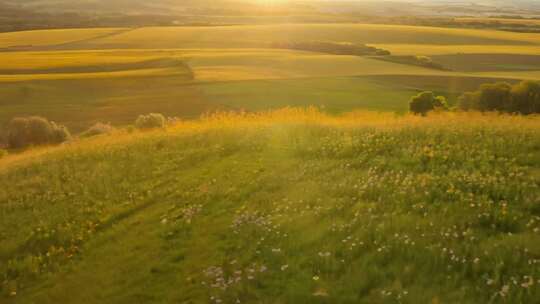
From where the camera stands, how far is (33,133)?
32688 mm

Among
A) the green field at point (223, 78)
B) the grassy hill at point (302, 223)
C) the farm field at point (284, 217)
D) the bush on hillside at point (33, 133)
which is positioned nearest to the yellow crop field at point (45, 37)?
the green field at point (223, 78)

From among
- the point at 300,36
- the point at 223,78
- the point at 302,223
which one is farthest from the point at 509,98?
the point at 300,36

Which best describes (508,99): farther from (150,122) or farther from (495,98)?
(150,122)

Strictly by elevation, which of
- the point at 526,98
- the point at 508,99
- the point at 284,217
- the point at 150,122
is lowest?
the point at 150,122

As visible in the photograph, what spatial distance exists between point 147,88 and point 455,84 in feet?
86.7

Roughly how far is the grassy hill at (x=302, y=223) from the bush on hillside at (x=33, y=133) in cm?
1964

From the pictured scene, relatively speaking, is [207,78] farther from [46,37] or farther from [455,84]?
[46,37]

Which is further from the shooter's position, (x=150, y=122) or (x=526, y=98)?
(x=150, y=122)

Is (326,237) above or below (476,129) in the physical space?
below

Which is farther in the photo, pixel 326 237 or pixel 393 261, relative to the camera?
pixel 326 237

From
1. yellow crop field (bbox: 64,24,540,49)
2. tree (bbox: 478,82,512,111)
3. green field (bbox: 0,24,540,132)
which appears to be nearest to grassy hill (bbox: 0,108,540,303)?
tree (bbox: 478,82,512,111)

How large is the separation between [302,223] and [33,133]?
92.4 ft

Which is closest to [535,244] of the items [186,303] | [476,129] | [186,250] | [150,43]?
[186,303]

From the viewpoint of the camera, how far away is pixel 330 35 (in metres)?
93.4
